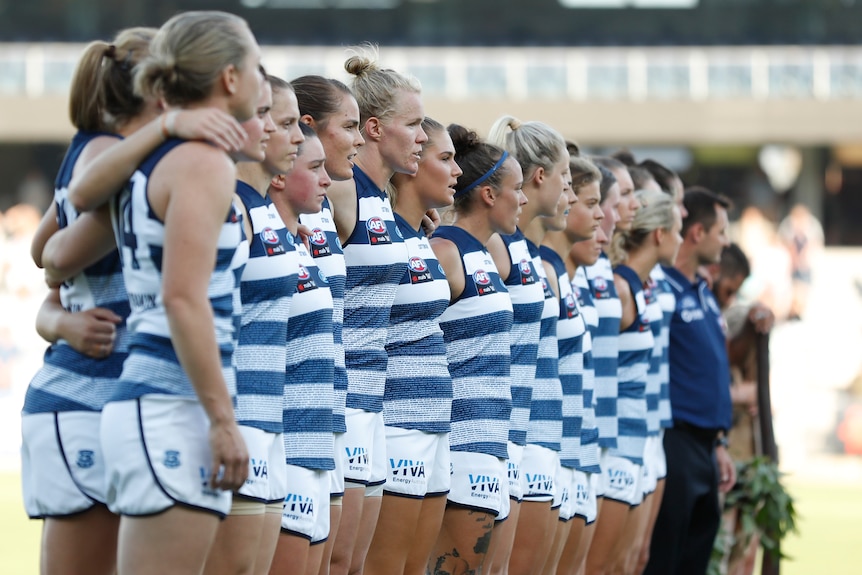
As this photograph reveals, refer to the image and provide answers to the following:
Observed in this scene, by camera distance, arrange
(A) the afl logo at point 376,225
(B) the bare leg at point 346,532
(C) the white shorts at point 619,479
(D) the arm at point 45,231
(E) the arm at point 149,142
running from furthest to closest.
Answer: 1. (C) the white shorts at point 619,479
2. (A) the afl logo at point 376,225
3. (B) the bare leg at point 346,532
4. (D) the arm at point 45,231
5. (E) the arm at point 149,142

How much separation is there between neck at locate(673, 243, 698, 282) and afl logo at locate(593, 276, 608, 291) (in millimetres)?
1232

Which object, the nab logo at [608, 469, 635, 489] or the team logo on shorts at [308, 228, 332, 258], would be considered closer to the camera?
the team logo on shorts at [308, 228, 332, 258]

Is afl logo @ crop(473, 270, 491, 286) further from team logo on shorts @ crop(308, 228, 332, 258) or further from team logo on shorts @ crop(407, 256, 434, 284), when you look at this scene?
team logo on shorts @ crop(308, 228, 332, 258)

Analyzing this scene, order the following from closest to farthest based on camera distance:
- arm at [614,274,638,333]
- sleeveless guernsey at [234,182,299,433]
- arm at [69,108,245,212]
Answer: arm at [69,108,245,212]
sleeveless guernsey at [234,182,299,433]
arm at [614,274,638,333]

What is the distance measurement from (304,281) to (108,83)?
2.61 feet

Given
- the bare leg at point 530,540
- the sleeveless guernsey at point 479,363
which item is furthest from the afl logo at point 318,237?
the bare leg at point 530,540

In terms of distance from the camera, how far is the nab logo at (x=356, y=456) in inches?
161

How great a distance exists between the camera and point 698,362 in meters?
7.09

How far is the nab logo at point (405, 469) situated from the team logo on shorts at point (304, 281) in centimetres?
92

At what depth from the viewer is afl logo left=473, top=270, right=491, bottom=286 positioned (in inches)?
190

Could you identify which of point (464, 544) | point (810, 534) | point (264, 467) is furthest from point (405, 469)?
point (810, 534)

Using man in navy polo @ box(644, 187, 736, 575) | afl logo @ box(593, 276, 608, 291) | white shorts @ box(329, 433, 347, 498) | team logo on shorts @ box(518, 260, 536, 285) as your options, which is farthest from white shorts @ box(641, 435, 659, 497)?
white shorts @ box(329, 433, 347, 498)

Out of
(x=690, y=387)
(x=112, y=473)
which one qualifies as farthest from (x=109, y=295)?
(x=690, y=387)

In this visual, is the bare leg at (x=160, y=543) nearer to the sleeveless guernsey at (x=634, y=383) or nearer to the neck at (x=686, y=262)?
the sleeveless guernsey at (x=634, y=383)
